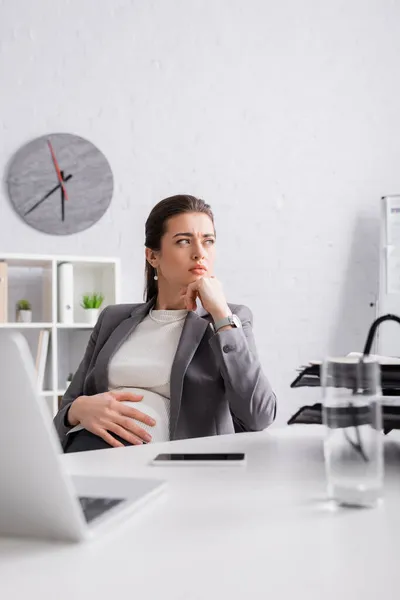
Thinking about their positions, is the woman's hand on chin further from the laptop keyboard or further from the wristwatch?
the laptop keyboard

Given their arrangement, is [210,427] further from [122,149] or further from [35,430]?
[122,149]

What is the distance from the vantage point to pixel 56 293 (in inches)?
114

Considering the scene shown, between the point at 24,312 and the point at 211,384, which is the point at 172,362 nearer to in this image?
the point at 211,384

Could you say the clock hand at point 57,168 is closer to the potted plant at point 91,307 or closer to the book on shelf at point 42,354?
the potted plant at point 91,307

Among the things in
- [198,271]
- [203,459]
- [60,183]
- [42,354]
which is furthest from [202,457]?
[60,183]

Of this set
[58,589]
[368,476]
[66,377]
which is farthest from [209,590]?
[66,377]

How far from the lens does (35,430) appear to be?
534 millimetres

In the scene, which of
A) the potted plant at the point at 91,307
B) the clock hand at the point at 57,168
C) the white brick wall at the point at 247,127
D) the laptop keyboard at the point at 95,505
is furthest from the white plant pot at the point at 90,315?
the laptop keyboard at the point at 95,505

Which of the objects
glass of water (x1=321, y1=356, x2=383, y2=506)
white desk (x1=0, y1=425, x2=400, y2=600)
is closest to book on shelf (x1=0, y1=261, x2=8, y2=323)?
white desk (x1=0, y1=425, x2=400, y2=600)

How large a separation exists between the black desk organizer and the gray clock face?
2.32 m

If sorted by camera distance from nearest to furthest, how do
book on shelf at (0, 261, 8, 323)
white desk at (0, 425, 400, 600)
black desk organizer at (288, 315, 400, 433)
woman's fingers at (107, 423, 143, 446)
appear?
white desk at (0, 425, 400, 600)
black desk organizer at (288, 315, 400, 433)
woman's fingers at (107, 423, 143, 446)
book on shelf at (0, 261, 8, 323)

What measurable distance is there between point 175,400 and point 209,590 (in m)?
1.10

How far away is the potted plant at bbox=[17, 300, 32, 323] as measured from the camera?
294 centimetres

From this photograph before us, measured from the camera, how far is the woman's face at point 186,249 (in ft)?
6.36
